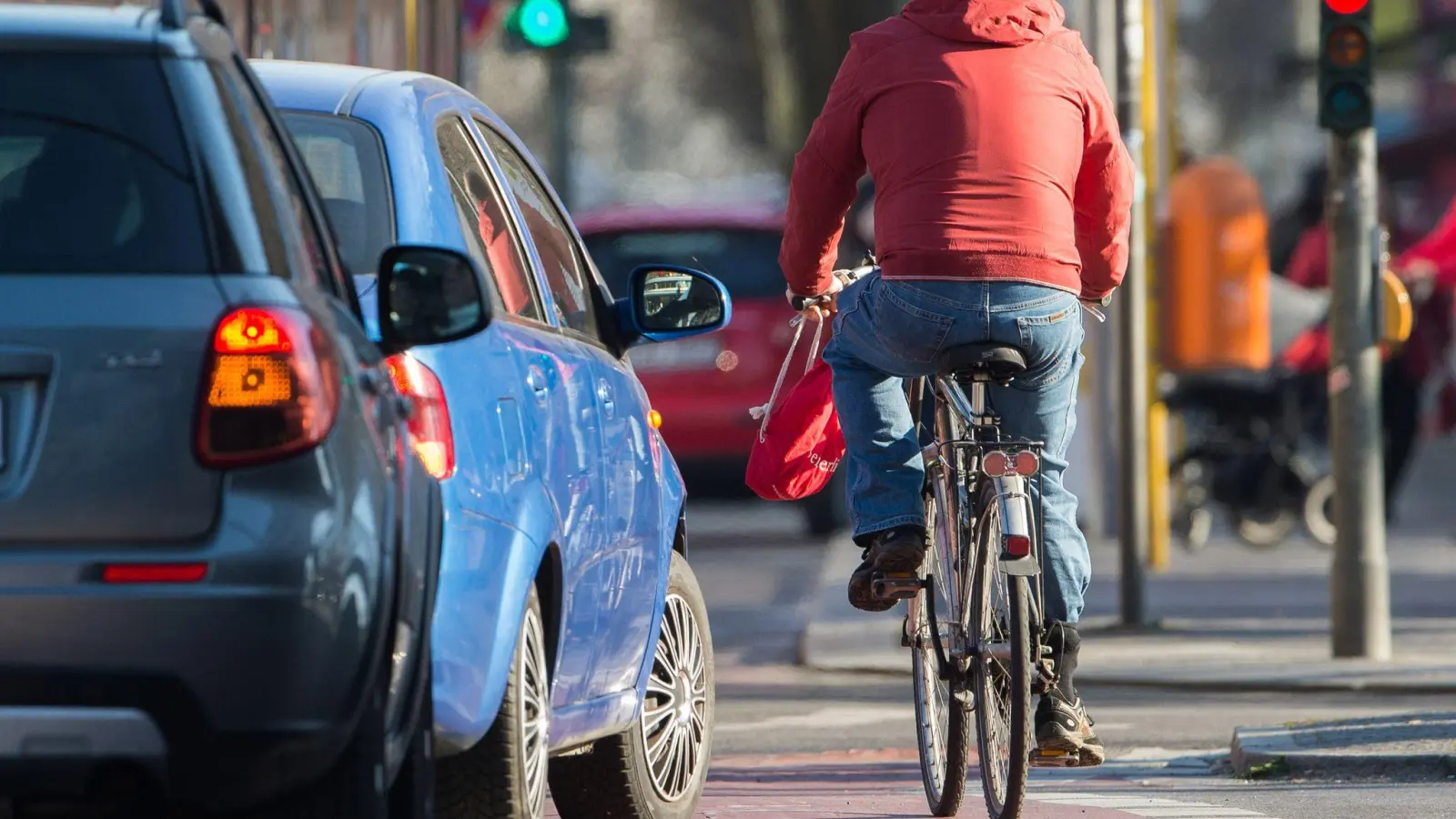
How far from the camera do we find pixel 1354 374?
35.4 feet

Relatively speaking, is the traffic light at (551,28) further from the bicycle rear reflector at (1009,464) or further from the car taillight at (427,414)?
the car taillight at (427,414)

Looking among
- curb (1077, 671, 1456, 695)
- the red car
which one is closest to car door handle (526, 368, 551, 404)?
curb (1077, 671, 1456, 695)

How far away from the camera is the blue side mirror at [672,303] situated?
20.9ft

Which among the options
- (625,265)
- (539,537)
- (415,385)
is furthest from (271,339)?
(625,265)

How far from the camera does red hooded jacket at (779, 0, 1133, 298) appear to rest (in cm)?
626

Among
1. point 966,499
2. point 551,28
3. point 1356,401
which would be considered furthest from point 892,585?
point 551,28

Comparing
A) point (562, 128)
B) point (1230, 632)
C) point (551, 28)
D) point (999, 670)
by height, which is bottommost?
point (1230, 632)

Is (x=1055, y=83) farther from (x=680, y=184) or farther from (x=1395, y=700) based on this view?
(x=680, y=184)

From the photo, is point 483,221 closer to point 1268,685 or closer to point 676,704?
point 676,704

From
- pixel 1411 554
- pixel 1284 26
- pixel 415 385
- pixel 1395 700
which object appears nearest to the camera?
pixel 415 385

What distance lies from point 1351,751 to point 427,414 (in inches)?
149

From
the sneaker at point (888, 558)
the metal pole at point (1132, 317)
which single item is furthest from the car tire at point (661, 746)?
the metal pole at point (1132, 317)

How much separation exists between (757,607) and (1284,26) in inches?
2239

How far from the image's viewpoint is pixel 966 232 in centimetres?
624
